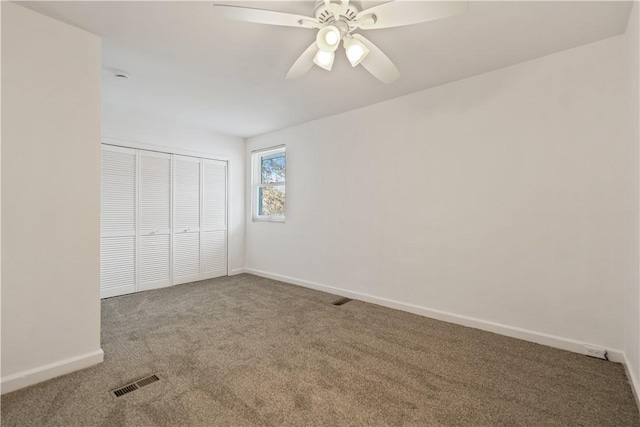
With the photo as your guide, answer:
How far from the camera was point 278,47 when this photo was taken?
232cm

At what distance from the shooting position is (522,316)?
2.57m

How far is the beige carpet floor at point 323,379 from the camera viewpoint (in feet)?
5.31

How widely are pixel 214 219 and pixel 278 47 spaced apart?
3193mm

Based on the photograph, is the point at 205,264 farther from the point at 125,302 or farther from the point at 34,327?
the point at 34,327

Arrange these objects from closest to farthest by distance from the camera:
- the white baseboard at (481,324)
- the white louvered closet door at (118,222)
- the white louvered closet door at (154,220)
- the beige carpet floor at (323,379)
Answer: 1. the beige carpet floor at (323,379)
2. the white baseboard at (481,324)
3. the white louvered closet door at (118,222)
4. the white louvered closet door at (154,220)

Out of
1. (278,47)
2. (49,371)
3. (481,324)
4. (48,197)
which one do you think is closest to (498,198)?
(481,324)

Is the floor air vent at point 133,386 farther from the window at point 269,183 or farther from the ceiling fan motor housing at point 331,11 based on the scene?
the window at point 269,183

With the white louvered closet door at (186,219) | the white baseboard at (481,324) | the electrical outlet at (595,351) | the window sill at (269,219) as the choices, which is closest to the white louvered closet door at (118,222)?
the white louvered closet door at (186,219)

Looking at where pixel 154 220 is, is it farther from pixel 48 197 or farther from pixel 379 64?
pixel 379 64

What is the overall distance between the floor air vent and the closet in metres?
2.28

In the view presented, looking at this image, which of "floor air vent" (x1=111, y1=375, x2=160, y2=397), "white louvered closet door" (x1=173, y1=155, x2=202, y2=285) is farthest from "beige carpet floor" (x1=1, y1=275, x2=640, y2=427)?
"white louvered closet door" (x1=173, y1=155, x2=202, y2=285)

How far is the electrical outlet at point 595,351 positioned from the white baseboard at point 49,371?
3.65 m

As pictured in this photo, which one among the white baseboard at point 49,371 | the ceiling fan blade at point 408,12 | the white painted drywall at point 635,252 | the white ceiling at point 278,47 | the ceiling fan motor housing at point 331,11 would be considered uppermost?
the white ceiling at point 278,47

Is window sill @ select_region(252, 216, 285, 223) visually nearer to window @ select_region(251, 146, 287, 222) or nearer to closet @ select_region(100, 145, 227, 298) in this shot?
window @ select_region(251, 146, 287, 222)
